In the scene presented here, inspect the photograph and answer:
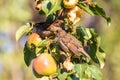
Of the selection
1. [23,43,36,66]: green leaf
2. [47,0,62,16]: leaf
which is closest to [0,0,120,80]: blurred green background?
[23,43,36,66]: green leaf

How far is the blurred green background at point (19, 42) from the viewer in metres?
9.28

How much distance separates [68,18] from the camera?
7.22 ft

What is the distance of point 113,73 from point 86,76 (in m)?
9.80

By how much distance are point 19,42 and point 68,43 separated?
776 cm

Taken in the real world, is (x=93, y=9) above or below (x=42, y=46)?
above

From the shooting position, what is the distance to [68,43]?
2133 millimetres

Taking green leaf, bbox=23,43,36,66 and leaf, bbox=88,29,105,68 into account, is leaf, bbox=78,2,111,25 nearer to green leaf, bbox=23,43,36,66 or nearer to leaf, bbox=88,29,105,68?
leaf, bbox=88,29,105,68

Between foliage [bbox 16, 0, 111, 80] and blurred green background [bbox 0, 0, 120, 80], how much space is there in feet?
19.7

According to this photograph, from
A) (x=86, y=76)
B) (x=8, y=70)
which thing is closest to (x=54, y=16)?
(x=86, y=76)

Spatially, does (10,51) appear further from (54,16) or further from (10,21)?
(54,16)

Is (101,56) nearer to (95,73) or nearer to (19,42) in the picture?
(95,73)

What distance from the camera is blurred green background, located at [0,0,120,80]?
30.5 feet

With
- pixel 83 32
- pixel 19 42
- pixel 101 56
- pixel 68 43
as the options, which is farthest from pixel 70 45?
pixel 19 42

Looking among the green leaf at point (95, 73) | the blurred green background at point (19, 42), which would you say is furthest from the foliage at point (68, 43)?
the blurred green background at point (19, 42)
